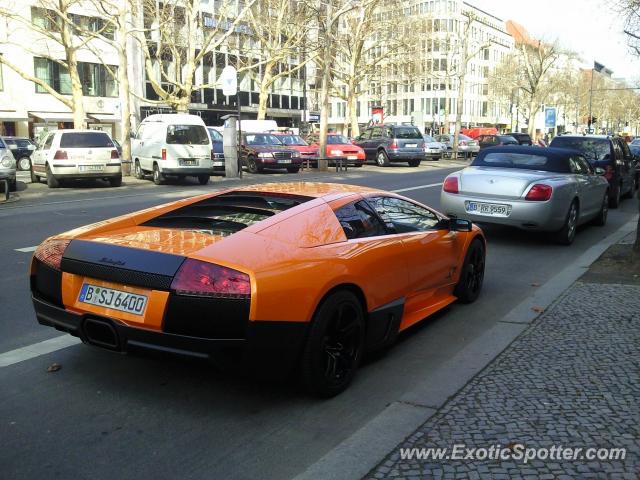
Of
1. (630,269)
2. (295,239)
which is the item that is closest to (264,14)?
(630,269)

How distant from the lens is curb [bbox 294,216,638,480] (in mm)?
3064

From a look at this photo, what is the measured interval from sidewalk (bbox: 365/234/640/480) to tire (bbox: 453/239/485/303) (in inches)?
33.2

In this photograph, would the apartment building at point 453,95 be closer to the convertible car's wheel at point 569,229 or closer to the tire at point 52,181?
the tire at point 52,181

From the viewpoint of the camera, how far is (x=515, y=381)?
402 cm

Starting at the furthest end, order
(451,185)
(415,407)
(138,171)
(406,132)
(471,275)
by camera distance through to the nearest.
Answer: (406,132) → (138,171) → (451,185) → (471,275) → (415,407)

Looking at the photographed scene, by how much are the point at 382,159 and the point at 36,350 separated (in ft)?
88.1

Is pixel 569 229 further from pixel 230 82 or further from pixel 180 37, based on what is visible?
pixel 180 37

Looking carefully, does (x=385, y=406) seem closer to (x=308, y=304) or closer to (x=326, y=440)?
(x=326, y=440)

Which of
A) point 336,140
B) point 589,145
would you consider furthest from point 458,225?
point 336,140

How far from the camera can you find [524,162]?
32.9 feet

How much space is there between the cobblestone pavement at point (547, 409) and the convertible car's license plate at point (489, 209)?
3.99m

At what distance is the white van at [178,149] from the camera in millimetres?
19547

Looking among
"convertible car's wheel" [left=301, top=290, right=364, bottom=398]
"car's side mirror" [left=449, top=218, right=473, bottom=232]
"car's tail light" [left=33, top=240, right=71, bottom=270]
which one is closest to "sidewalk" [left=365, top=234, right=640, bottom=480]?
"convertible car's wheel" [left=301, top=290, right=364, bottom=398]

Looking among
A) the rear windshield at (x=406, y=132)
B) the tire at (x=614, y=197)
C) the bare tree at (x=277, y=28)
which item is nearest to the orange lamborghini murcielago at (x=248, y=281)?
the tire at (x=614, y=197)
